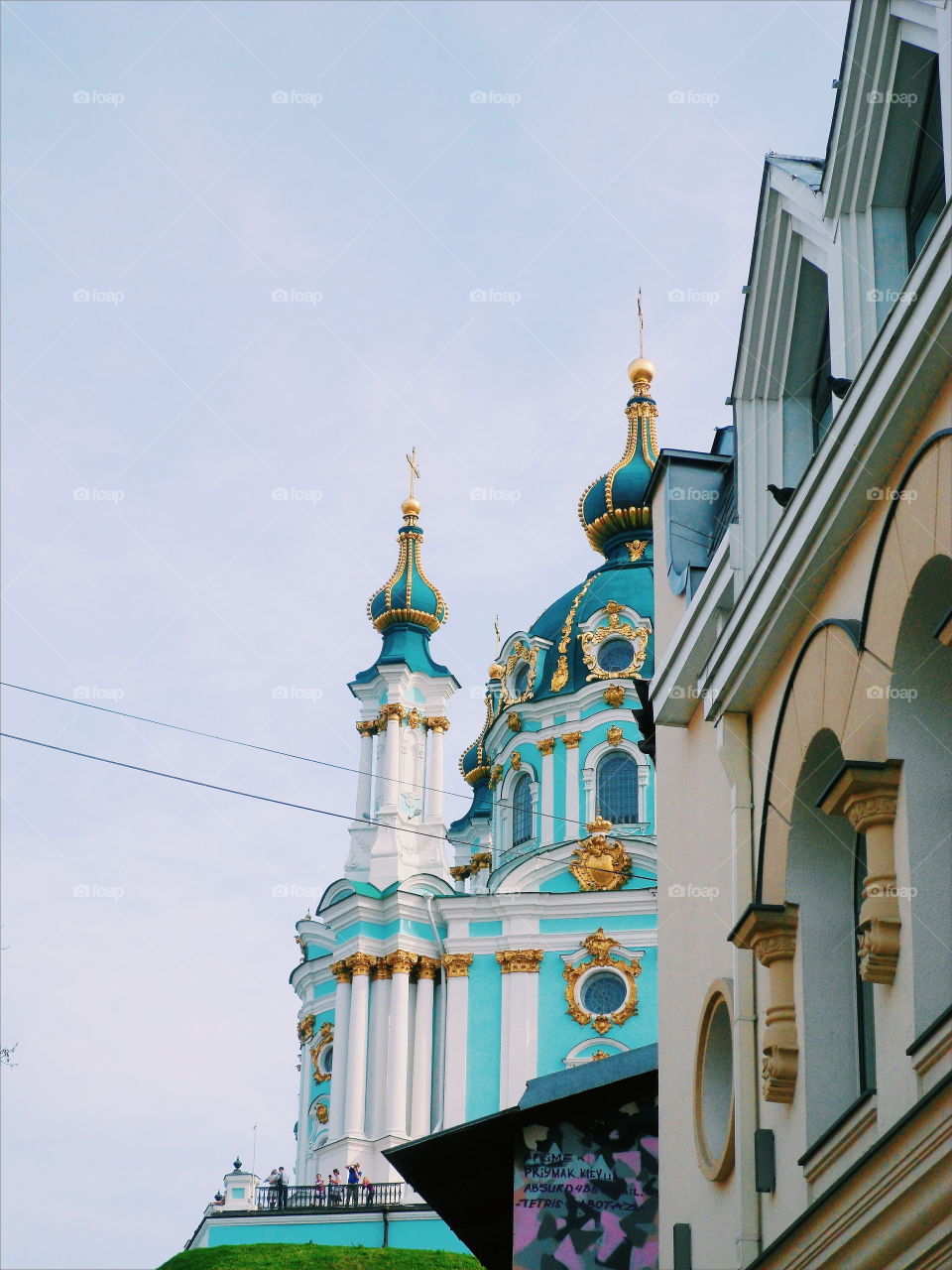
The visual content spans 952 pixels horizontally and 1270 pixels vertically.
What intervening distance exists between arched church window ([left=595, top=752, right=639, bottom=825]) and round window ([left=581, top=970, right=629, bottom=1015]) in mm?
3772

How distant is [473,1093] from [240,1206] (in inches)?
221

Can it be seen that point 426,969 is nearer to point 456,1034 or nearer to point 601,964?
point 456,1034

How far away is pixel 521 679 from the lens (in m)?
47.6

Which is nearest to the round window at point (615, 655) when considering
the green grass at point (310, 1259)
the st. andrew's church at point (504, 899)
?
the st. andrew's church at point (504, 899)

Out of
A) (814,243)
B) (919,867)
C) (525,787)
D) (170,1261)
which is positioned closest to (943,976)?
(919,867)

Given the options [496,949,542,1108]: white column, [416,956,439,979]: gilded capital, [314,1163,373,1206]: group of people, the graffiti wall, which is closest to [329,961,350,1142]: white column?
[416,956,439,979]: gilded capital

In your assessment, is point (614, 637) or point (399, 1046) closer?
point (399, 1046)

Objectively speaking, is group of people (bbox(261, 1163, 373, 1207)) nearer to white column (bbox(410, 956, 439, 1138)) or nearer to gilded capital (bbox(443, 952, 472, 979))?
white column (bbox(410, 956, 439, 1138))

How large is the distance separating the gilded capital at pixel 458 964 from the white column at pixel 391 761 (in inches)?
237

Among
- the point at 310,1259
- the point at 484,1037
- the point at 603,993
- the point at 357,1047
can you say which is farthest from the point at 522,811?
the point at 310,1259

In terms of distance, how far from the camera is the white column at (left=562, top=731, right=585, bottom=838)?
145 feet

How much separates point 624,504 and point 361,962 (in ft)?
45.8

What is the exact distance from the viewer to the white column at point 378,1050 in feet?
140

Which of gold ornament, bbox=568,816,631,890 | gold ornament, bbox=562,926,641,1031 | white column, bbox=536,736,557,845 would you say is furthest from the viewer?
white column, bbox=536,736,557,845
